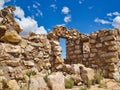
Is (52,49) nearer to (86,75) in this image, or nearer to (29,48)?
(29,48)

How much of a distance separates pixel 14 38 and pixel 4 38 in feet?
0.64

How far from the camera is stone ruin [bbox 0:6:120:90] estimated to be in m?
3.97

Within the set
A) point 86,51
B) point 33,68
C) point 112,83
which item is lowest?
point 112,83

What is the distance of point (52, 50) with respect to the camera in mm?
10164

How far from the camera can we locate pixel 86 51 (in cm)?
890

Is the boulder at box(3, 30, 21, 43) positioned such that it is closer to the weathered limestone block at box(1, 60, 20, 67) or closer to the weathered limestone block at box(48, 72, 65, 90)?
the weathered limestone block at box(1, 60, 20, 67)

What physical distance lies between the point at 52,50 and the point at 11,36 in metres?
6.17

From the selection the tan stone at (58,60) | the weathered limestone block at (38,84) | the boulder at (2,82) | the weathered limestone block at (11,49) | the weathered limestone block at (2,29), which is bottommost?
the weathered limestone block at (38,84)

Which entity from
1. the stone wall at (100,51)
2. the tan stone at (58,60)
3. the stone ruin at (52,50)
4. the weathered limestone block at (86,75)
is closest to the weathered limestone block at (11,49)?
the stone ruin at (52,50)

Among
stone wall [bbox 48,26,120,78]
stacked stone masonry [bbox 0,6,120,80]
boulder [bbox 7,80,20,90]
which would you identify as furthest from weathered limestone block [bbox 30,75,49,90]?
stone wall [bbox 48,26,120,78]

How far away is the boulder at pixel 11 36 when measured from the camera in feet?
13.2

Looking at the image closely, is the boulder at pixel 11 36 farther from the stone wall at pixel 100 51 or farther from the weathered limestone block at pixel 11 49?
the stone wall at pixel 100 51

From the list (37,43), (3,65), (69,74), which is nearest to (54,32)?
(37,43)

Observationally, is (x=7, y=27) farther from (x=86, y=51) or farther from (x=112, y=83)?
(x=86, y=51)
